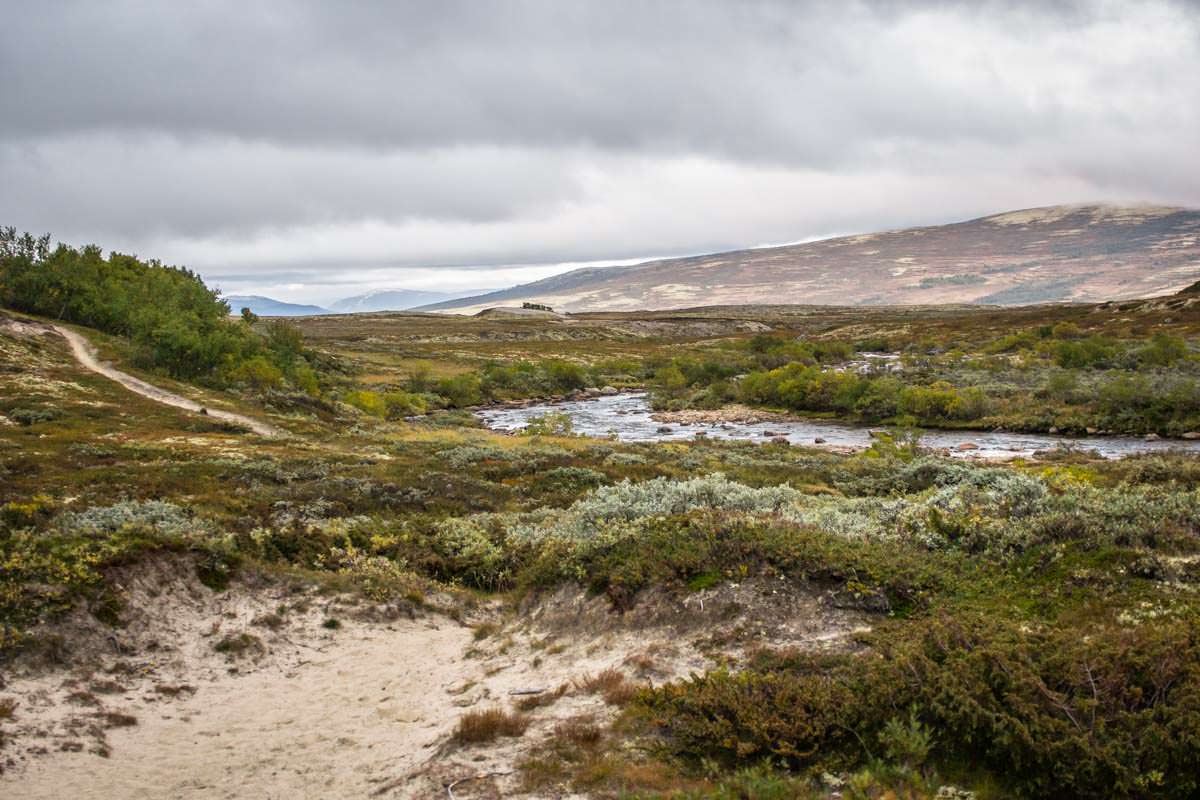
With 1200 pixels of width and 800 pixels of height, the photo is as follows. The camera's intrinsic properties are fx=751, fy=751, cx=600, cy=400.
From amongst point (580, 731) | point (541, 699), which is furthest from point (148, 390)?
point (580, 731)

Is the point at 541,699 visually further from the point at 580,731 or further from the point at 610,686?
the point at 580,731

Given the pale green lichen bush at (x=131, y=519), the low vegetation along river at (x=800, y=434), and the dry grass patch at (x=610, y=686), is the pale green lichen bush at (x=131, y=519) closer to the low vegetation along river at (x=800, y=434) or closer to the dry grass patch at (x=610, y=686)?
the dry grass patch at (x=610, y=686)

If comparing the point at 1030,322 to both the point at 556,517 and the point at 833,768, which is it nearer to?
the point at 556,517

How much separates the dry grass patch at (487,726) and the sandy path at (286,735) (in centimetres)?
37

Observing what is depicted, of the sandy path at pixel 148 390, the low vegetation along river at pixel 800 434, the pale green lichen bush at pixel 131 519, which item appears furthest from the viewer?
the low vegetation along river at pixel 800 434

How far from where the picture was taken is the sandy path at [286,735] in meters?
7.95

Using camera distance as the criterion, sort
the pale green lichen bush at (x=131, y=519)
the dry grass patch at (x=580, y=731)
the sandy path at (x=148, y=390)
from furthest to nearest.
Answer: the sandy path at (x=148, y=390)
the pale green lichen bush at (x=131, y=519)
the dry grass patch at (x=580, y=731)

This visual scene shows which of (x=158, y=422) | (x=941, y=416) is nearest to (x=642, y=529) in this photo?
(x=158, y=422)

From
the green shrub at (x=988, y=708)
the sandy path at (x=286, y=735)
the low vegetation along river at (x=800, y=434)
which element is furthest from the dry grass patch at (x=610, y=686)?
the low vegetation along river at (x=800, y=434)

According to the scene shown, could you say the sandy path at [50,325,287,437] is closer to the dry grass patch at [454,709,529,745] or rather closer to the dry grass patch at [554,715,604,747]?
the dry grass patch at [454,709,529,745]

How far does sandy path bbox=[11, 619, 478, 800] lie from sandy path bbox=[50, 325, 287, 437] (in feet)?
85.4

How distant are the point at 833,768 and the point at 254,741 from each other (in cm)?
673

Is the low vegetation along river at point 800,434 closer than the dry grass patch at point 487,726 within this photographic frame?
No

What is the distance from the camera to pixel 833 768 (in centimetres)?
670
